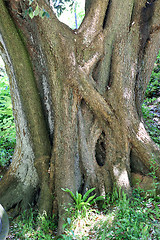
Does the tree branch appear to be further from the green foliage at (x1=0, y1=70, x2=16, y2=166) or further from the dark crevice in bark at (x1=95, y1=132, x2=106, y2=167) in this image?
the green foliage at (x1=0, y1=70, x2=16, y2=166)

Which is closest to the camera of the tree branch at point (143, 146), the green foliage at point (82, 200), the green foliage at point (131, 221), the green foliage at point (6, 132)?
the green foliage at point (131, 221)

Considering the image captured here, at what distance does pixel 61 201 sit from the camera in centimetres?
320

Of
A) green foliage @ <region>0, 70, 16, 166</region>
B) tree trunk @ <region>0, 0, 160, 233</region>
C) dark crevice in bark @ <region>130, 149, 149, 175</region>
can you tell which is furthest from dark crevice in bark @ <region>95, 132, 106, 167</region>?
green foliage @ <region>0, 70, 16, 166</region>

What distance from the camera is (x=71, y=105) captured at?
3.45m

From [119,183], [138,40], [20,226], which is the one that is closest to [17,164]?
[20,226]

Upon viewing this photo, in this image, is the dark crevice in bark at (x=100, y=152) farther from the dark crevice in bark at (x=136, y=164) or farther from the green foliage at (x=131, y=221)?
the green foliage at (x=131, y=221)

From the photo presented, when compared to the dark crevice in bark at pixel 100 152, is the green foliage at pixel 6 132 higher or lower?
higher

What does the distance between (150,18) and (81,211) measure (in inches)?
128

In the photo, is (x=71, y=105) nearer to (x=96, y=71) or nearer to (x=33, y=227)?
(x=96, y=71)

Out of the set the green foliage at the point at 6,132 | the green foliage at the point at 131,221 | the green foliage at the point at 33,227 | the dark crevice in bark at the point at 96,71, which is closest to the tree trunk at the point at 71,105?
the dark crevice in bark at the point at 96,71

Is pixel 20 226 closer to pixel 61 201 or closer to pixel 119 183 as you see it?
pixel 61 201

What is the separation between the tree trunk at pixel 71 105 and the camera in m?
3.39

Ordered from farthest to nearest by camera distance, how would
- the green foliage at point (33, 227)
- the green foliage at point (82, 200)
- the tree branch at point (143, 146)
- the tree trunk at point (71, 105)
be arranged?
1. the tree branch at point (143, 146)
2. the tree trunk at point (71, 105)
3. the green foliage at point (82, 200)
4. the green foliage at point (33, 227)

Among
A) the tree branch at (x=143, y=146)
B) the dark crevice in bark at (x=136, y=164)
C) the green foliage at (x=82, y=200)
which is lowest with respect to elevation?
the green foliage at (x=82, y=200)
